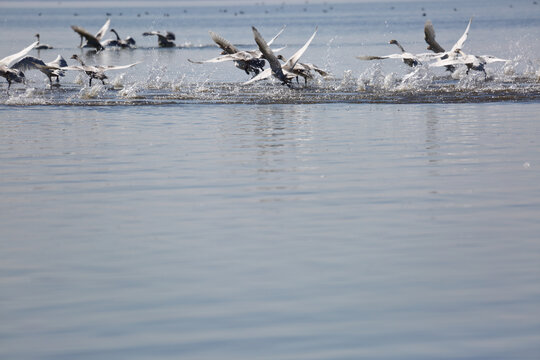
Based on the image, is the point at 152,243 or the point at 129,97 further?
the point at 129,97

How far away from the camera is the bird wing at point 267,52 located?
2358 centimetres

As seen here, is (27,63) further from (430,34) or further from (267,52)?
(430,34)

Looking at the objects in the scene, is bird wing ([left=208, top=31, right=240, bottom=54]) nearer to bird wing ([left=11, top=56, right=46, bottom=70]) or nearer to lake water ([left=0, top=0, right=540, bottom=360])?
bird wing ([left=11, top=56, right=46, bottom=70])

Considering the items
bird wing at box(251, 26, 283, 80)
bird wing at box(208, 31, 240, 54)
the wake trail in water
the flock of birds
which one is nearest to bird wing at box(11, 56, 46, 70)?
the flock of birds

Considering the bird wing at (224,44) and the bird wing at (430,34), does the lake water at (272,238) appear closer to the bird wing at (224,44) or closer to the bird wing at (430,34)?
the bird wing at (224,44)

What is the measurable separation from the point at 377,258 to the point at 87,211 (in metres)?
3.79

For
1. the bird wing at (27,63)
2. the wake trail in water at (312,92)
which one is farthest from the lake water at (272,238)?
the bird wing at (27,63)

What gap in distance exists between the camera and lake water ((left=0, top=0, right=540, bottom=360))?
21.9 ft

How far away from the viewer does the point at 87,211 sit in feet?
35.7

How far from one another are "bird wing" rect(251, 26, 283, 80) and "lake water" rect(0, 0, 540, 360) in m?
3.49

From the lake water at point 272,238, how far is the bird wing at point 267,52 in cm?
349

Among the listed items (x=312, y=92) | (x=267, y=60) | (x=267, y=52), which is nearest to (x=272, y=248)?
(x=267, y=52)

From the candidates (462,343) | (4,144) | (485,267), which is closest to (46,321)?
(462,343)

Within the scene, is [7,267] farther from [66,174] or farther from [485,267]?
[66,174]
